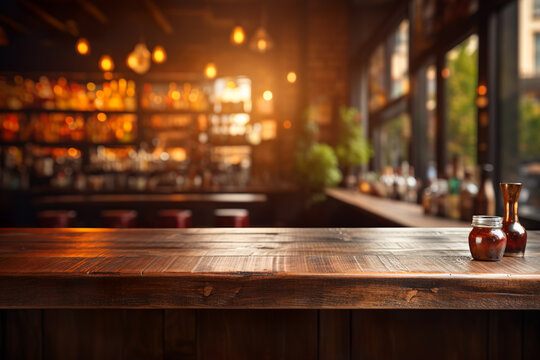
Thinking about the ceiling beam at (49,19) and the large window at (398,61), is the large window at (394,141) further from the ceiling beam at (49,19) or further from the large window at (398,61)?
the ceiling beam at (49,19)

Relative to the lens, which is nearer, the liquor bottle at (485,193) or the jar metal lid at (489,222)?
the jar metal lid at (489,222)

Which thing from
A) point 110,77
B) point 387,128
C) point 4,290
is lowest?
point 4,290

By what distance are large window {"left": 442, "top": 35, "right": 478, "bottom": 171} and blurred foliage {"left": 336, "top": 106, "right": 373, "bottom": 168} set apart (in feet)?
7.28
